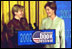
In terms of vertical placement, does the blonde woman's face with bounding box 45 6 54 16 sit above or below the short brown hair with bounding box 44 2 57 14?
below

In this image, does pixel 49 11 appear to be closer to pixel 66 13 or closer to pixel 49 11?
pixel 49 11

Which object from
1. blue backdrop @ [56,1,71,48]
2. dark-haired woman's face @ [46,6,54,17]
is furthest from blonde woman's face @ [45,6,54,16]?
blue backdrop @ [56,1,71,48]

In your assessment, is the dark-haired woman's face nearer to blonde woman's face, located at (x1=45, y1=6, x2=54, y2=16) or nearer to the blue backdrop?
blonde woman's face, located at (x1=45, y1=6, x2=54, y2=16)

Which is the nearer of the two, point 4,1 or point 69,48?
point 4,1

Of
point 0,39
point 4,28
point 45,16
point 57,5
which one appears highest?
point 57,5

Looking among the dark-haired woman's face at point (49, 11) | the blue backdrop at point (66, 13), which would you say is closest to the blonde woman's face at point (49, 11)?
the dark-haired woman's face at point (49, 11)

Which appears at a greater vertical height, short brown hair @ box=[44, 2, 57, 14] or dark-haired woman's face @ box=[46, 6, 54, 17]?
short brown hair @ box=[44, 2, 57, 14]

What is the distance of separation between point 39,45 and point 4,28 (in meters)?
0.97

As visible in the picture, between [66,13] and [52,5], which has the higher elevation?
[52,5]

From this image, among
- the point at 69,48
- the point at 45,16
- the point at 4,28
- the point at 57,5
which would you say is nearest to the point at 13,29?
the point at 4,28

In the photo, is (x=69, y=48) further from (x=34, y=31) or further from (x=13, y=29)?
(x=13, y=29)

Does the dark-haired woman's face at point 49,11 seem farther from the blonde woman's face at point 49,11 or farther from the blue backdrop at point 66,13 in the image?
the blue backdrop at point 66,13

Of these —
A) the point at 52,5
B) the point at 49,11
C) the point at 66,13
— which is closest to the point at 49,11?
the point at 49,11

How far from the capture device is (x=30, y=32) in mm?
4238
